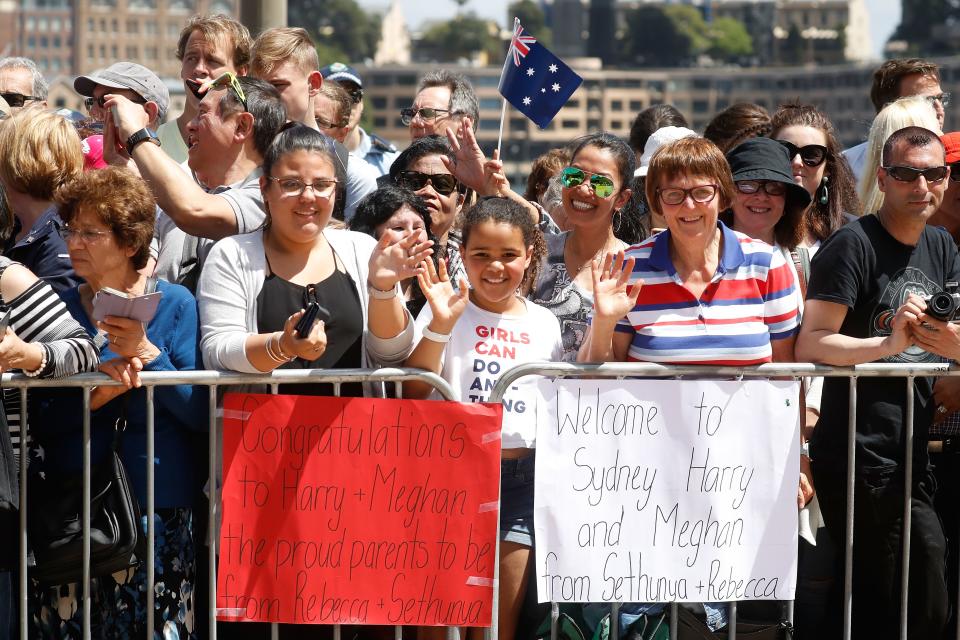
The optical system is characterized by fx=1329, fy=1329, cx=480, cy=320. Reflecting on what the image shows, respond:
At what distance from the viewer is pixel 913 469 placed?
4.52 metres

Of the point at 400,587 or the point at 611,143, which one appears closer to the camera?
the point at 400,587

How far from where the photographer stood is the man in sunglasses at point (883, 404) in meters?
4.45

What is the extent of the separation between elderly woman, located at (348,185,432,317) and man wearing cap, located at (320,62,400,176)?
7.93 feet

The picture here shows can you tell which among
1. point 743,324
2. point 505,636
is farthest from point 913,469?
point 505,636

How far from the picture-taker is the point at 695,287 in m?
4.41

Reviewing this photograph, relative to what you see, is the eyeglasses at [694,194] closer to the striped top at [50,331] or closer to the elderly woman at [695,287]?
the elderly woman at [695,287]

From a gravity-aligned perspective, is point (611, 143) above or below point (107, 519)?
above

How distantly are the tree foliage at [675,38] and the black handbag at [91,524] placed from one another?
170303 millimetres

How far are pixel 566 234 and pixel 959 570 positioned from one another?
193cm

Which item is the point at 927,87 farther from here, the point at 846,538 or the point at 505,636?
the point at 505,636

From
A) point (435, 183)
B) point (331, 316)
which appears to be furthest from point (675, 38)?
point (331, 316)

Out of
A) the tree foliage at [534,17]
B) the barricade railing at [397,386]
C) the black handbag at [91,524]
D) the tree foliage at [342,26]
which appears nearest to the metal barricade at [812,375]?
the barricade railing at [397,386]

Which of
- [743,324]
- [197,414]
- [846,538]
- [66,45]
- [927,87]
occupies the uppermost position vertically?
[66,45]

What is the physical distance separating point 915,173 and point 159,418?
2655 millimetres
